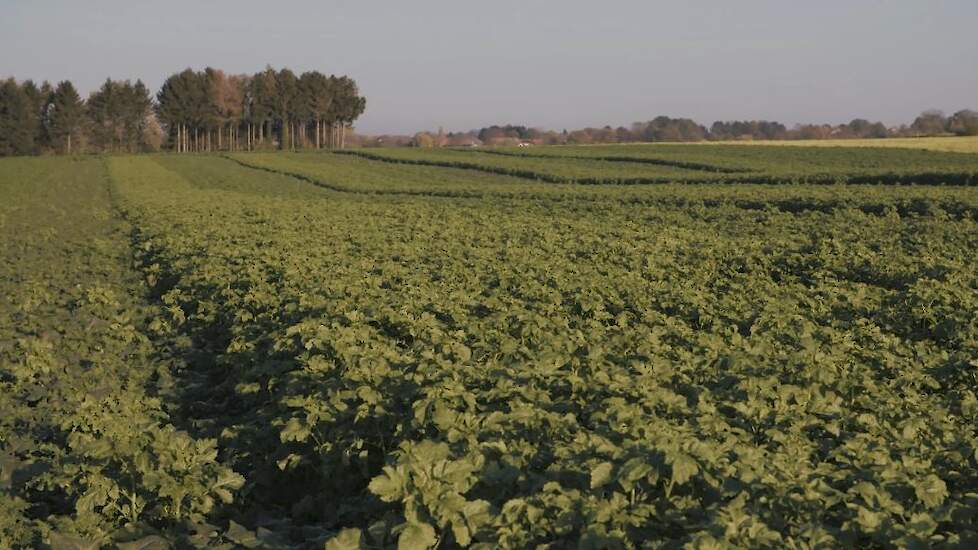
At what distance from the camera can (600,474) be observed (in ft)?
15.5

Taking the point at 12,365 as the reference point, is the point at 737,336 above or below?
above

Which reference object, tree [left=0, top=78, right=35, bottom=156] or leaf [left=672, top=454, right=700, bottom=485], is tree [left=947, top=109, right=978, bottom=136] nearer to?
leaf [left=672, top=454, right=700, bottom=485]

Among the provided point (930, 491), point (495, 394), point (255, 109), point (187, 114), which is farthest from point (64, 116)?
point (930, 491)

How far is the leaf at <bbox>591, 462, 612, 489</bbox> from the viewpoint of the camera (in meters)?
4.69

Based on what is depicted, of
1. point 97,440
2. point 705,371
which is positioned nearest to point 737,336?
point 705,371

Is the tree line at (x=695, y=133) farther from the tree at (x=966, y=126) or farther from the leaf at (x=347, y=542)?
the leaf at (x=347, y=542)

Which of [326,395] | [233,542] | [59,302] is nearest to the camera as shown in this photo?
[233,542]

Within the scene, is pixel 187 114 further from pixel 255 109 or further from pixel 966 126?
pixel 966 126

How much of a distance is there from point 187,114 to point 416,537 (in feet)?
390

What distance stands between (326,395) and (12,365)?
4.85m

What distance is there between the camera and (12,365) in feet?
31.8

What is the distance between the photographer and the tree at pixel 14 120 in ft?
333

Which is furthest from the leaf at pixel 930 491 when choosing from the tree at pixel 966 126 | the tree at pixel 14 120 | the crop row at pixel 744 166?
the tree at pixel 14 120

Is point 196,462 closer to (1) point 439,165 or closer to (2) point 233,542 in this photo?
(2) point 233,542
